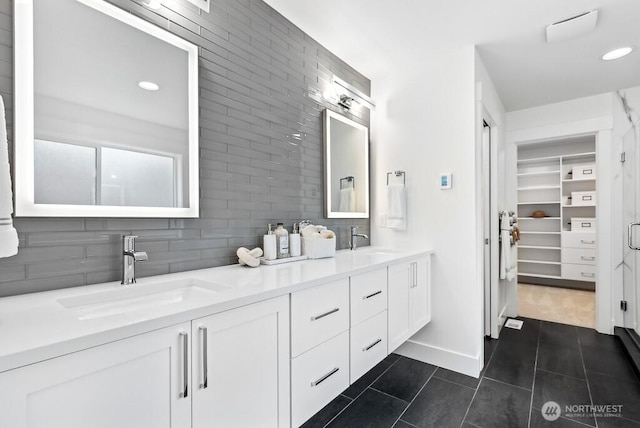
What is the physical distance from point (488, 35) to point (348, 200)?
5.07 feet

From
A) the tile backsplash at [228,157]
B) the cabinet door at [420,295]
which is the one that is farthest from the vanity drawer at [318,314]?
the cabinet door at [420,295]

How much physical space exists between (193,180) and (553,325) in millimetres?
3804

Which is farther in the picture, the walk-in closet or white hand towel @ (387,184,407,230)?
the walk-in closet

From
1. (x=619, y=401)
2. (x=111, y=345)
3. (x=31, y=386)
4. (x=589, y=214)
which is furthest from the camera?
(x=589, y=214)

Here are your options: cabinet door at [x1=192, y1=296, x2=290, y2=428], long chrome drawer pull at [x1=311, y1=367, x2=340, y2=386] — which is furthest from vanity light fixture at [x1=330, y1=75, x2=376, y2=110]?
long chrome drawer pull at [x1=311, y1=367, x2=340, y2=386]

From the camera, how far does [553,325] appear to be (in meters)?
3.27

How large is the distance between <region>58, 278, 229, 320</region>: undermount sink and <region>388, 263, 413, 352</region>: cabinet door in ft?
Answer: 3.61

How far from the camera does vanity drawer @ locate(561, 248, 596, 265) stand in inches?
180

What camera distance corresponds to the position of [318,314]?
1349mm

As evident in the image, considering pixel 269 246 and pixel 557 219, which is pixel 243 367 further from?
pixel 557 219

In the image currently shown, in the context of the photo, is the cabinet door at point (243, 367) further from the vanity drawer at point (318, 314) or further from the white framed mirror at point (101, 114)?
the white framed mirror at point (101, 114)

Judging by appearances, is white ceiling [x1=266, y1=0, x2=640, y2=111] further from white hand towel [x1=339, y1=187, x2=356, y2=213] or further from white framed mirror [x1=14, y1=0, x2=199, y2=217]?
white hand towel [x1=339, y1=187, x2=356, y2=213]


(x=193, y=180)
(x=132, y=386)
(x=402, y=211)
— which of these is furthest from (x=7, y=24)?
(x=402, y=211)

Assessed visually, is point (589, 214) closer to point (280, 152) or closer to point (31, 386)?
point (280, 152)
